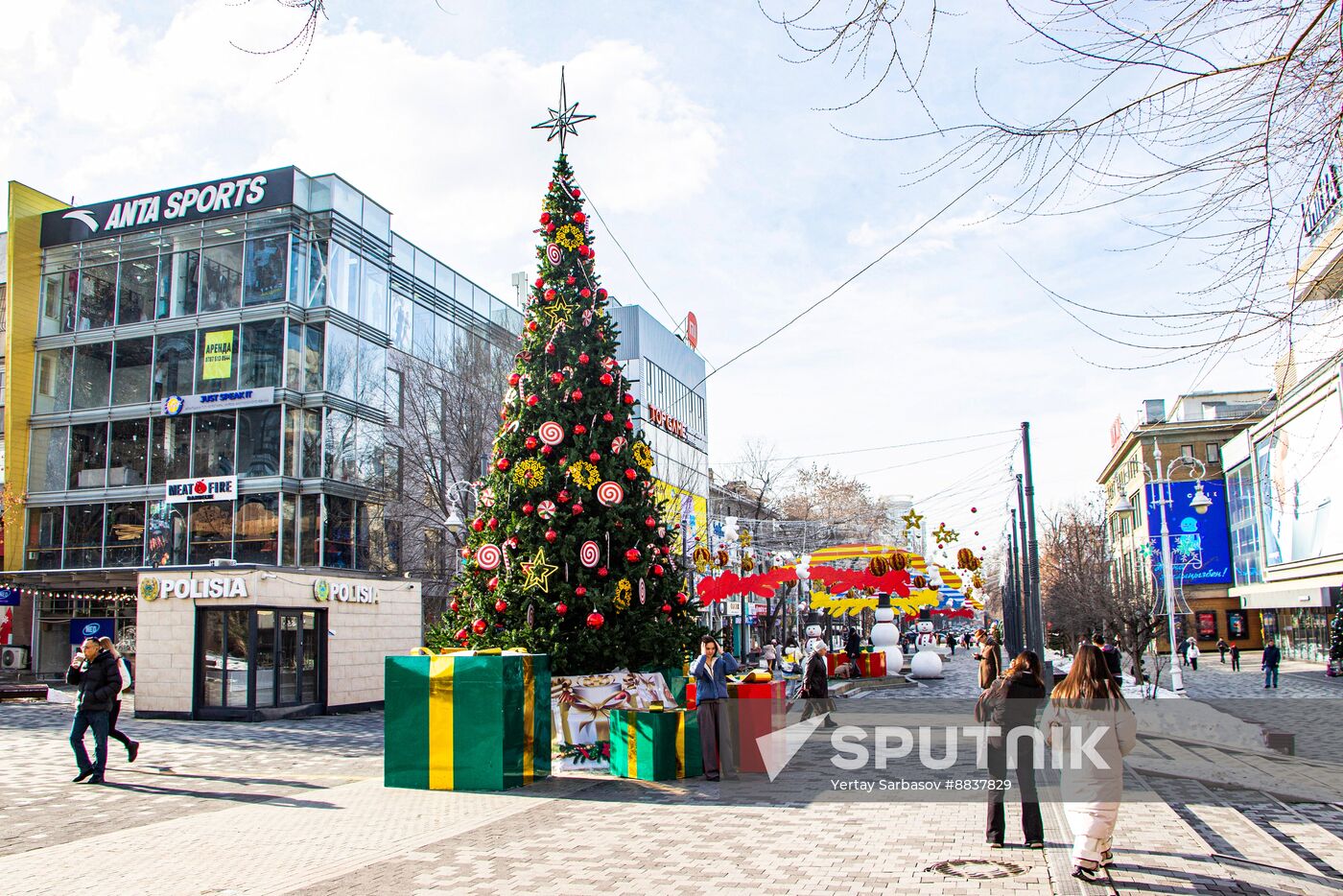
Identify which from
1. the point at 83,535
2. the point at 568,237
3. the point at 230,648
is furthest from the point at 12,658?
the point at 568,237

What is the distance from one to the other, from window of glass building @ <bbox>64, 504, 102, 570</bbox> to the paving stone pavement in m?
22.3

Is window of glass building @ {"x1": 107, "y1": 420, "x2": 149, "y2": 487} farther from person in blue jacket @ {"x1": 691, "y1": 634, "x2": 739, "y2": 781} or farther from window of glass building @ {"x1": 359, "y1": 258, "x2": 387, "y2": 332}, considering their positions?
person in blue jacket @ {"x1": 691, "y1": 634, "x2": 739, "y2": 781}

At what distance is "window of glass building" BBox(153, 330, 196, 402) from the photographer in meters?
31.6

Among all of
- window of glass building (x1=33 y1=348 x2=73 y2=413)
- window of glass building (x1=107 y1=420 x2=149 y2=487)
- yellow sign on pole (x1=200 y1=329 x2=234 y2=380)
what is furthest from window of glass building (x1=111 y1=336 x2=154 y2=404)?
yellow sign on pole (x1=200 y1=329 x2=234 y2=380)

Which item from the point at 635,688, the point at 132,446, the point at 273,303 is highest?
the point at 273,303

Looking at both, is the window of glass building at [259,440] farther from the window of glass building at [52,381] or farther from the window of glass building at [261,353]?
the window of glass building at [52,381]

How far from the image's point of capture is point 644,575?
545 inches

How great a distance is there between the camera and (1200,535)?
63906 millimetres

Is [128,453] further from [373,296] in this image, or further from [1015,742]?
[1015,742]

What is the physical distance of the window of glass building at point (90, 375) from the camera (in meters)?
33.5

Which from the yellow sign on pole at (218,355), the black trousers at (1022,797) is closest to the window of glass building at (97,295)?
the yellow sign on pole at (218,355)

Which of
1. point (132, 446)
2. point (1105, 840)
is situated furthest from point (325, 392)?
point (1105, 840)

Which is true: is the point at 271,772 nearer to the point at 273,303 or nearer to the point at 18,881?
the point at 18,881

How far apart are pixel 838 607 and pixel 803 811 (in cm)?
2932
